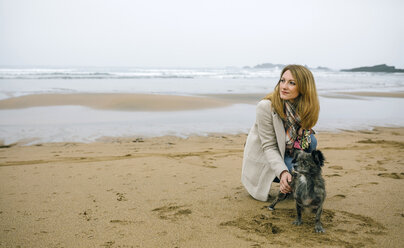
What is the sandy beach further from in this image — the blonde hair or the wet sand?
the wet sand

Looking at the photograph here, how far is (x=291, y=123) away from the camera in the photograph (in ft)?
10.4

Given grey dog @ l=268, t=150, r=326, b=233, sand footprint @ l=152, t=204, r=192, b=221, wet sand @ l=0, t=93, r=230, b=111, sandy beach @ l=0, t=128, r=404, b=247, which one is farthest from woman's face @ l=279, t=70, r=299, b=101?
wet sand @ l=0, t=93, r=230, b=111

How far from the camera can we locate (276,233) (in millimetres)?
2824

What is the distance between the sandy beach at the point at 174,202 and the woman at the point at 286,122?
0.52 m

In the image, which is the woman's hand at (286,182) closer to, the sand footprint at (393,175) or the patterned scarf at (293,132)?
the patterned scarf at (293,132)

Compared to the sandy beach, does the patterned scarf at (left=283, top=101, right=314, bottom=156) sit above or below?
above

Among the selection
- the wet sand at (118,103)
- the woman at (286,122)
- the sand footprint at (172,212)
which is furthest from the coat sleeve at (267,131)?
the wet sand at (118,103)

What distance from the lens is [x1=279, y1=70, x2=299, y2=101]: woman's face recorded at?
3.08m

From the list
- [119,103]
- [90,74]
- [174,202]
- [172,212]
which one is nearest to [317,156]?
[172,212]

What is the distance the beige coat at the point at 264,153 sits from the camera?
10.5ft

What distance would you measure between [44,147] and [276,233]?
18.3 feet

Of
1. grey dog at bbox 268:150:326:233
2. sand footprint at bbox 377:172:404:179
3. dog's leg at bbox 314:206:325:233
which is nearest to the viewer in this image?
grey dog at bbox 268:150:326:233

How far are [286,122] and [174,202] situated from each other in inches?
61.2

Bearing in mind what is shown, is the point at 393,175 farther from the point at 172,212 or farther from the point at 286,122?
the point at 172,212
